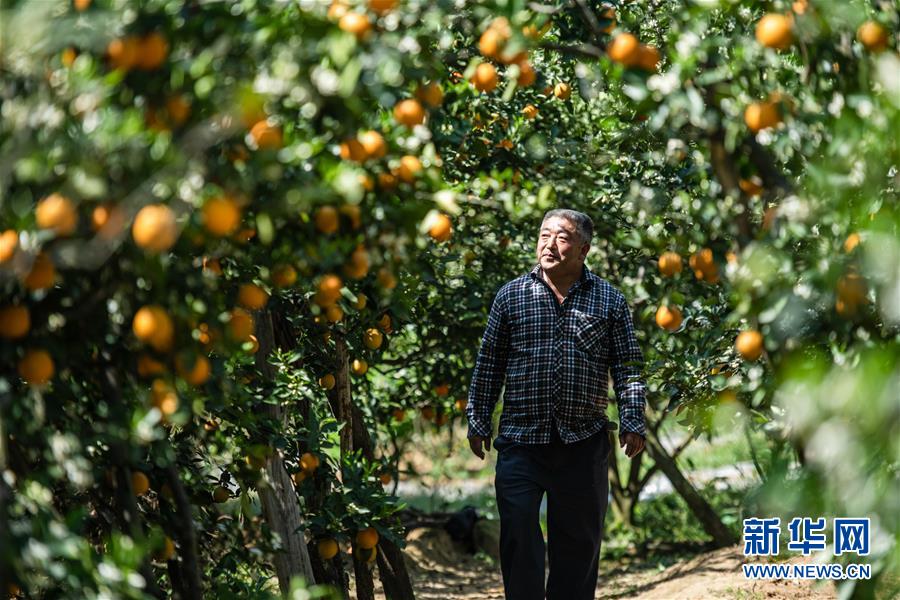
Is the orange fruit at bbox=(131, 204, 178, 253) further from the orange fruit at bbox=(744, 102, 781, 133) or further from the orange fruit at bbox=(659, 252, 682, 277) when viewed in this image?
the orange fruit at bbox=(659, 252, 682, 277)

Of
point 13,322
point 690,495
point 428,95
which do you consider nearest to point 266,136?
point 428,95

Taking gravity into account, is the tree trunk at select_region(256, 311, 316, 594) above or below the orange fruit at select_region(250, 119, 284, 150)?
below

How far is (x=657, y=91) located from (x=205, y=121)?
36.6 inches

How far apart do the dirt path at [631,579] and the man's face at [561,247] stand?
2080mm

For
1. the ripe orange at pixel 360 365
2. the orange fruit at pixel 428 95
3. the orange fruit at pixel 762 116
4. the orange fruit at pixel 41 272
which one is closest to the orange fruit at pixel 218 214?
the orange fruit at pixel 41 272

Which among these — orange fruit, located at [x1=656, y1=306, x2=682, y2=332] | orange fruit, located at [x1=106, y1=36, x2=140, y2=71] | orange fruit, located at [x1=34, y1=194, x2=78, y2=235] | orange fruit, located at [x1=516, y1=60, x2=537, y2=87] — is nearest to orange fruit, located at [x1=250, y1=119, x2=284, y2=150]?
orange fruit, located at [x1=106, y1=36, x2=140, y2=71]

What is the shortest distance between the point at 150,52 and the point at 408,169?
1.89ft

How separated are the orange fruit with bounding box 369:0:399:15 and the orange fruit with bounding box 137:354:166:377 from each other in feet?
2.74

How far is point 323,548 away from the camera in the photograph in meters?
3.81

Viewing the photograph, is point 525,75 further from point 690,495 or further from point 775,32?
point 690,495

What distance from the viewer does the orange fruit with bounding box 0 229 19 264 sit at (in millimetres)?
1956

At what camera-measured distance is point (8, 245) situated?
1.96m

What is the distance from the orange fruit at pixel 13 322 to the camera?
6.87ft

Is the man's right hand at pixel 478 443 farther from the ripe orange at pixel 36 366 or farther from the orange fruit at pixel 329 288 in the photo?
the ripe orange at pixel 36 366
